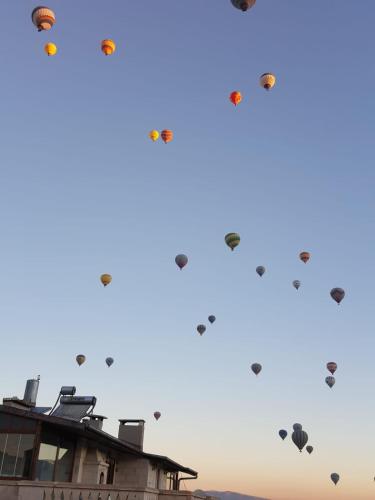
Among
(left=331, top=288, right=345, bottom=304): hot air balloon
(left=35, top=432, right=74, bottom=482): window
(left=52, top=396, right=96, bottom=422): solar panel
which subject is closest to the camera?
(left=35, top=432, right=74, bottom=482): window

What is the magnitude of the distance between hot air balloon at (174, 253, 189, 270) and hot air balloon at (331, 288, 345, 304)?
40.0ft

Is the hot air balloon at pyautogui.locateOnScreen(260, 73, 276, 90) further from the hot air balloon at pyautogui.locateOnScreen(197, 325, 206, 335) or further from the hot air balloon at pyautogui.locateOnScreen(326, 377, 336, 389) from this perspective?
the hot air balloon at pyautogui.locateOnScreen(326, 377, 336, 389)

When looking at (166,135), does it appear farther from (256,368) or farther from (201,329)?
(256,368)

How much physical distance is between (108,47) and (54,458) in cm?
2661

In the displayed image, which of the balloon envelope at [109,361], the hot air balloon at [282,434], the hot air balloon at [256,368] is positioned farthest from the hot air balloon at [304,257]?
the balloon envelope at [109,361]

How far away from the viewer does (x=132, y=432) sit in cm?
3319

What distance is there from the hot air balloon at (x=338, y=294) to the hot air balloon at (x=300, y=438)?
1076 centimetres

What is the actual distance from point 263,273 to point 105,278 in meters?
13.9

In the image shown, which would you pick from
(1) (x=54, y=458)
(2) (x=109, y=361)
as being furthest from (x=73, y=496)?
(2) (x=109, y=361)

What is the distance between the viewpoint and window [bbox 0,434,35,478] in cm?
1961

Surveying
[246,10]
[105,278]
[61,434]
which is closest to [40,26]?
[246,10]

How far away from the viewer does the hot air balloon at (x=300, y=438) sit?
40.8m

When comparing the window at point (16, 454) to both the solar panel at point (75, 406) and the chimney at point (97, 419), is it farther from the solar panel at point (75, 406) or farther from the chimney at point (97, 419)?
the chimney at point (97, 419)

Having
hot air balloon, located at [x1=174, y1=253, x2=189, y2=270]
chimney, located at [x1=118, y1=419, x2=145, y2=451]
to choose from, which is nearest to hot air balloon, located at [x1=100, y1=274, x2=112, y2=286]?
hot air balloon, located at [x1=174, y1=253, x2=189, y2=270]
